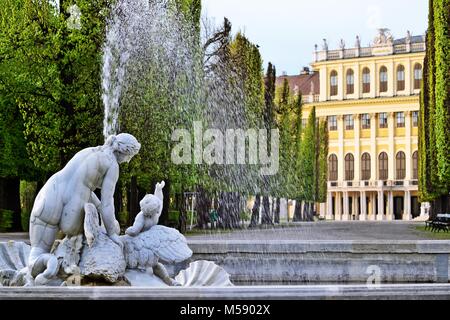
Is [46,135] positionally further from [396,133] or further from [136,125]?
[396,133]

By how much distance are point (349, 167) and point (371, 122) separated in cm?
444

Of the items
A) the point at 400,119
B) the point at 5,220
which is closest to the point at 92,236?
the point at 5,220

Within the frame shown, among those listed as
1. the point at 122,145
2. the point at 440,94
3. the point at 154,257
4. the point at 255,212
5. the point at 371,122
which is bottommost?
the point at 255,212

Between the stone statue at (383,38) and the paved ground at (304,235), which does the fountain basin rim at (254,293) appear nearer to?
the paved ground at (304,235)

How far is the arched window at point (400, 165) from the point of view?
7750 cm

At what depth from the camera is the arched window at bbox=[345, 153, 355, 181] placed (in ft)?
262

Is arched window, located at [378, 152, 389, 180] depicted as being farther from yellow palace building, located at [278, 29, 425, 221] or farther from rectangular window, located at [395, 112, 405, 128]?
rectangular window, located at [395, 112, 405, 128]

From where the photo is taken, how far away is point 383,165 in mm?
79062

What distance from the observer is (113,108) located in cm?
2233

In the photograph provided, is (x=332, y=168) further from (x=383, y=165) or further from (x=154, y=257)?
(x=154, y=257)

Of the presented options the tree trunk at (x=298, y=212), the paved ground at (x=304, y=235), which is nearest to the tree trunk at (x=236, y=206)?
the paved ground at (x=304, y=235)

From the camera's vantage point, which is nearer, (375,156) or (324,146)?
(324,146)
